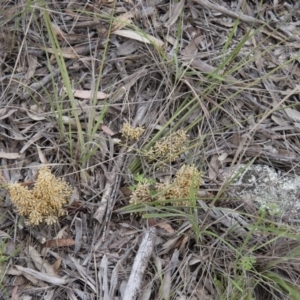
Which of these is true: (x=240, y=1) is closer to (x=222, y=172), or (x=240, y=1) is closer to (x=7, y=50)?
(x=222, y=172)

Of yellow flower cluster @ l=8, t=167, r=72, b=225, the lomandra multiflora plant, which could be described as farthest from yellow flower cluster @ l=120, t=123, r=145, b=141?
yellow flower cluster @ l=8, t=167, r=72, b=225

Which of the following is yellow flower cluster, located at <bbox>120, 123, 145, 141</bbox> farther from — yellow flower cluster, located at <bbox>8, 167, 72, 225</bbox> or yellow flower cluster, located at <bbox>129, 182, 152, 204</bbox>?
yellow flower cluster, located at <bbox>8, 167, 72, 225</bbox>

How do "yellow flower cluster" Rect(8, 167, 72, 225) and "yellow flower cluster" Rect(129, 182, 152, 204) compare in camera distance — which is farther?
"yellow flower cluster" Rect(129, 182, 152, 204)

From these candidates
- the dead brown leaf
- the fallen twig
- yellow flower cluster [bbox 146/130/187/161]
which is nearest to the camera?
the fallen twig

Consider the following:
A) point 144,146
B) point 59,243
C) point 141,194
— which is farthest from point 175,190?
point 59,243

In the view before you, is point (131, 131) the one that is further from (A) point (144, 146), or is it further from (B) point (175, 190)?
(B) point (175, 190)

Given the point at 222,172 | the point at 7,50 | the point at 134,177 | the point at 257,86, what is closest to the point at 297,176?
the point at 222,172
